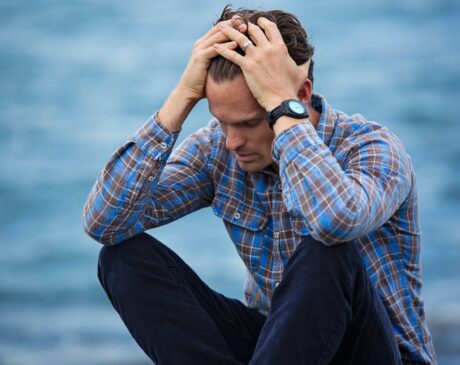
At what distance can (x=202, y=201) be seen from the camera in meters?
2.98

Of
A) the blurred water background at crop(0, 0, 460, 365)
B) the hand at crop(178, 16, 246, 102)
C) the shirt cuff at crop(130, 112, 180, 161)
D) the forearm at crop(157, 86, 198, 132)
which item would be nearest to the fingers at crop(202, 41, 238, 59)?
the hand at crop(178, 16, 246, 102)

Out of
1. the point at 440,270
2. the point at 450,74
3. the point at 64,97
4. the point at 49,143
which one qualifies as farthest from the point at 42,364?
the point at 450,74

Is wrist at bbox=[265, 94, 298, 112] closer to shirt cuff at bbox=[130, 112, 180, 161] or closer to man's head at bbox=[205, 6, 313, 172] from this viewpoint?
man's head at bbox=[205, 6, 313, 172]

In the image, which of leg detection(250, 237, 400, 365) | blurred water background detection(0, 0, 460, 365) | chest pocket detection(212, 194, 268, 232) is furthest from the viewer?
blurred water background detection(0, 0, 460, 365)

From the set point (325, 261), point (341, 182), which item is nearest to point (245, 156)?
point (341, 182)

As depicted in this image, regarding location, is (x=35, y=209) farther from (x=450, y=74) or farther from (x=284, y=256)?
(x=284, y=256)

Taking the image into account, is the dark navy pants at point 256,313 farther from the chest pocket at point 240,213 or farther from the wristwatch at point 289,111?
the wristwatch at point 289,111

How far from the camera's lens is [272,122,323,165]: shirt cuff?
250 cm

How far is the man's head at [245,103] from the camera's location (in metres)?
2.65

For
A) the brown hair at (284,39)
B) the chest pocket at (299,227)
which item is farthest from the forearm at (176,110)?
the chest pocket at (299,227)

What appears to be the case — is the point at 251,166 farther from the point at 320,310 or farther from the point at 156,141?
the point at 320,310

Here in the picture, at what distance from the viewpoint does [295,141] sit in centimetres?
251

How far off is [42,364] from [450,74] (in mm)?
7514

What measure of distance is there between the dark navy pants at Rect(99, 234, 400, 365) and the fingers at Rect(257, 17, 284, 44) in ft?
1.87
